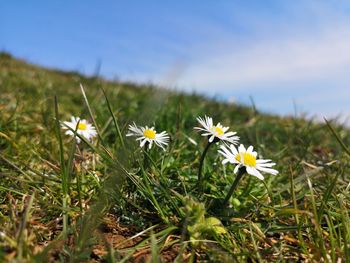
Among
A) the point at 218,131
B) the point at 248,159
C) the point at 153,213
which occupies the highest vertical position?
the point at 218,131

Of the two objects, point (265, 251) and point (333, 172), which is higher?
point (333, 172)

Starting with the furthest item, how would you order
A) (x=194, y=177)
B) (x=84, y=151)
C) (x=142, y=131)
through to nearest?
(x=84, y=151) < (x=194, y=177) < (x=142, y=131)

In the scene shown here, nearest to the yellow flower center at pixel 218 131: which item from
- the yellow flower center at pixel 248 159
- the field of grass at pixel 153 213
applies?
the yellow flower center at pixel 248 159

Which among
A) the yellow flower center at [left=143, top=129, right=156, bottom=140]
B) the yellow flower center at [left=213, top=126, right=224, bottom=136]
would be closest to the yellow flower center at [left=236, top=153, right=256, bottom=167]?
the yellow flower center at [left=213, top=126, right=224, bottom=136]

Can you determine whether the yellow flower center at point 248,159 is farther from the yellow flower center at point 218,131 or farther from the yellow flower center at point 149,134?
the yellow flower center at point 149,134

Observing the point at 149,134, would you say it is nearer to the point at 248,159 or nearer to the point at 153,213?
the point at 153,213

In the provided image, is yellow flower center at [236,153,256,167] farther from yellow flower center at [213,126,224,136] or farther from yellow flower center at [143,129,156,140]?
yellow flower center at [143,129,156,140]

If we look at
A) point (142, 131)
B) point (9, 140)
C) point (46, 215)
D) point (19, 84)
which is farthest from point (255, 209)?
point (19, 84)

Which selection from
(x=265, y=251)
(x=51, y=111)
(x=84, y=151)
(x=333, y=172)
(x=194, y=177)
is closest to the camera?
(x=265, y=251)

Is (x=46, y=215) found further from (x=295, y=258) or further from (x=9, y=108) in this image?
(x=9, y=108)

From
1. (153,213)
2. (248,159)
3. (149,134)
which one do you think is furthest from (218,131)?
(153,213)

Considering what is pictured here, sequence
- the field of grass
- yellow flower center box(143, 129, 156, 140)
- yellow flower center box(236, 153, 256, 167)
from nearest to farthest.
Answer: the field of grass, yellow flower center box(236, 153, 256, 167), yellow flower center box(143, 129, 156, 140)
